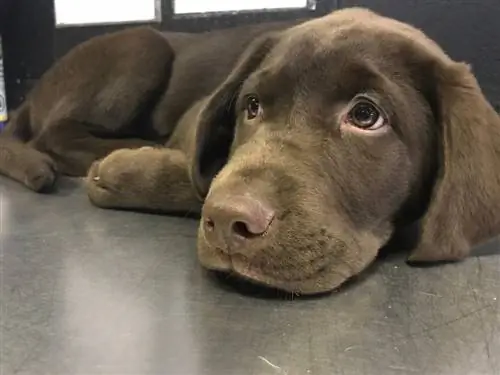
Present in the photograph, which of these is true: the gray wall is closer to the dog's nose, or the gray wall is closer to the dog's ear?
the dog's ear

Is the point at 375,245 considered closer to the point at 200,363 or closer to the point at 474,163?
the point at 474,163

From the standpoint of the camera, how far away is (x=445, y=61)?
57.9 inches

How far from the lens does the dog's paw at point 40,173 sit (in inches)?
79.6

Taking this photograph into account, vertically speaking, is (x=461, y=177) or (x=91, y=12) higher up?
(x=461, y=177)

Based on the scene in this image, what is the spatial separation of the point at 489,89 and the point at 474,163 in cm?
138

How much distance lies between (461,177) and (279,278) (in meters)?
0.36

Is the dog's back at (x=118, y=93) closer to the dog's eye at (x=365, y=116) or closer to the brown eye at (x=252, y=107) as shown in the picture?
the brown eye at (x=252, y=107)

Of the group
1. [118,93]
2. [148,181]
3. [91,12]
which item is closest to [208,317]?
[148,181]

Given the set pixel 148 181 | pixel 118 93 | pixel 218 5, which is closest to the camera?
pixel 148 181

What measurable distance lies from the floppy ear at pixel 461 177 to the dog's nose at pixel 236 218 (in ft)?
1.08

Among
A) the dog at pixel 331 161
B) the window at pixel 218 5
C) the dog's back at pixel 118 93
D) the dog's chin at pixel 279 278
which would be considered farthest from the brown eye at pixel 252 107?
the window at pixel 218 5

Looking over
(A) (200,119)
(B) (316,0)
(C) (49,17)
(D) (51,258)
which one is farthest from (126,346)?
(C) (49,17)

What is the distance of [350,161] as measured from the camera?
136 cm

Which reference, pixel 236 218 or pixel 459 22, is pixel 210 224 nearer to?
pixel 236 218
